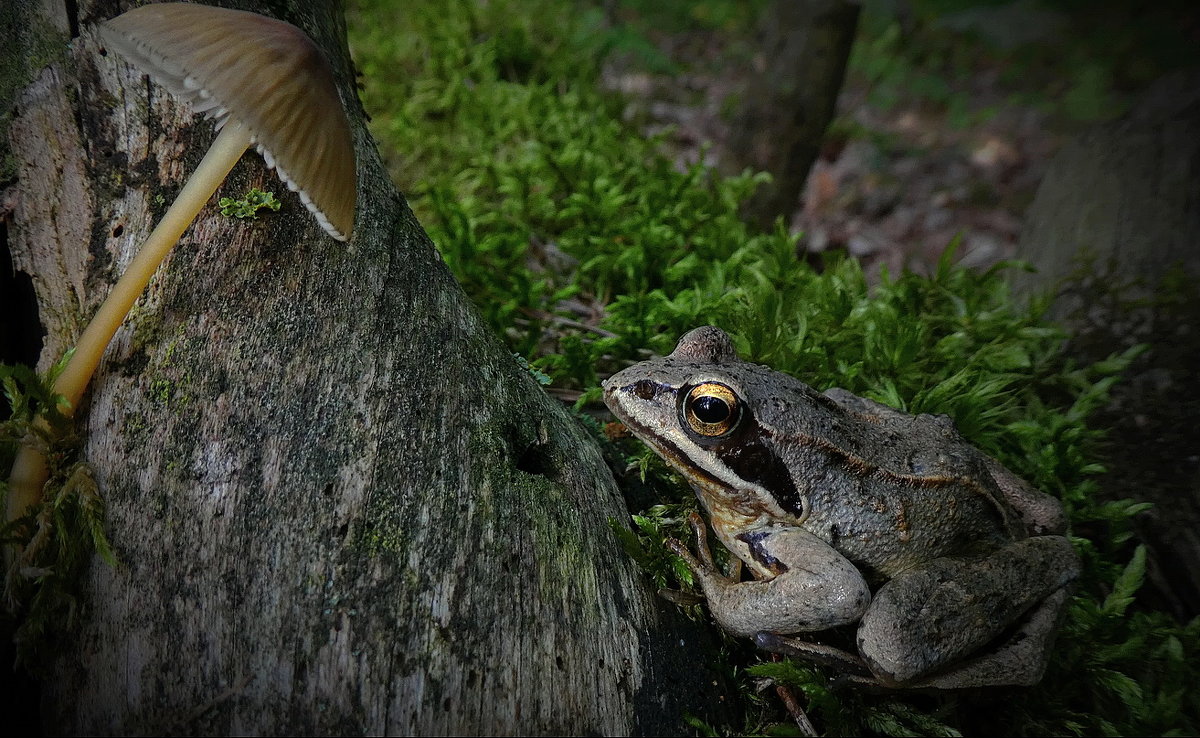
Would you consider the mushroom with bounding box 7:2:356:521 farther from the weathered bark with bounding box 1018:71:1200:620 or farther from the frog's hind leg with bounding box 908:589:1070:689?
the weathered bark with bounding box 1018:71:1200:620

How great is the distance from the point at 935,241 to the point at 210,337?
630cm

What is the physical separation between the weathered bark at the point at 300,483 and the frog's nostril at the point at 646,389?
0.30m

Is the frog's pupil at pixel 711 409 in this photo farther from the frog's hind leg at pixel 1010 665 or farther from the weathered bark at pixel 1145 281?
the weathered bark at pixel 1145 281

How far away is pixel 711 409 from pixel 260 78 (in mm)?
1680

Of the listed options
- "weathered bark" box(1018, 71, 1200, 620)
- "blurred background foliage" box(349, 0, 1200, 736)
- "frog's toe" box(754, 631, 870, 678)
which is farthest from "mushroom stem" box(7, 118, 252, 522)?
"weathered bark" box(1018, 71, 1200, 620)

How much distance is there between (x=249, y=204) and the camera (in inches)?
79.4

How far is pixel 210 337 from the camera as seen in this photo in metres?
1.88

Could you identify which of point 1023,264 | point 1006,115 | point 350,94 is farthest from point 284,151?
point 1006,115

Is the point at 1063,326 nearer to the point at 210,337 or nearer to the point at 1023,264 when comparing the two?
the point at 1023,264

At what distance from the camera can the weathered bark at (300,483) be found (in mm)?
1568

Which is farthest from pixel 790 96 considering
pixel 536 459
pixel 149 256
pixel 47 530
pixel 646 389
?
pixel 47 530

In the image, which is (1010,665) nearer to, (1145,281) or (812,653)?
(812,653)

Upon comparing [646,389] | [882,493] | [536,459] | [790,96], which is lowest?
[882,493]

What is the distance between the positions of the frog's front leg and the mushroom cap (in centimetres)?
169
